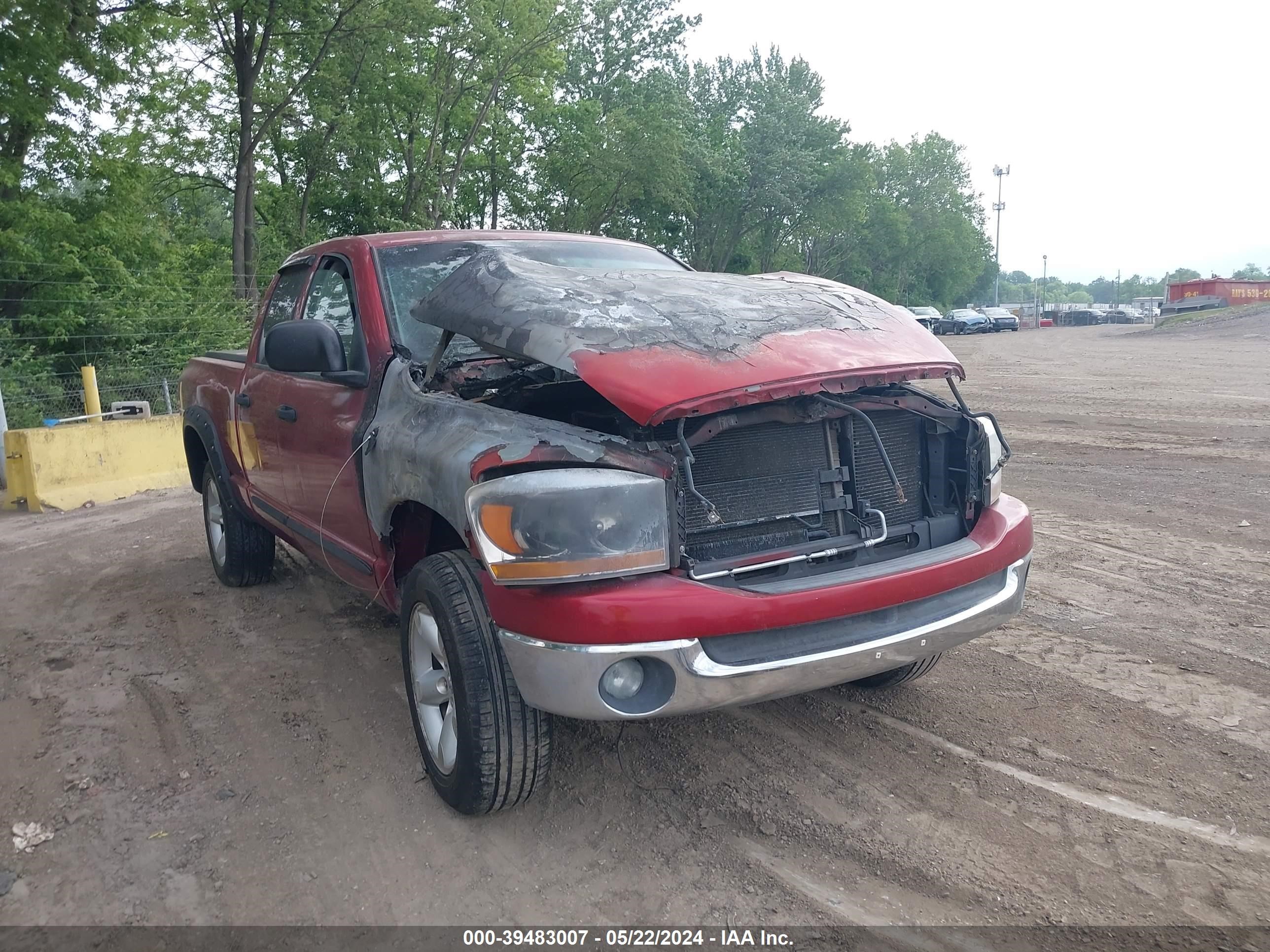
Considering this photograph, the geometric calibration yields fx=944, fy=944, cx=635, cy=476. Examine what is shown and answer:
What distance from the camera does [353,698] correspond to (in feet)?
13.2

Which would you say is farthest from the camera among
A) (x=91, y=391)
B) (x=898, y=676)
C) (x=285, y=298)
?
(x=91, y=391)

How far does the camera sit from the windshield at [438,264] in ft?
12.4

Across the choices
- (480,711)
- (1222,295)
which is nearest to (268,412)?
(480,711)

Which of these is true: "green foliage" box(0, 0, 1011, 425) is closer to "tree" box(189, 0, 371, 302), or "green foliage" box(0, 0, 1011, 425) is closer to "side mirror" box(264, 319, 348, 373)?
"tree" box(189, 0, 371, 302)

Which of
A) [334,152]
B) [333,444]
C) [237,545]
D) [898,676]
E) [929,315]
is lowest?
[898,676]

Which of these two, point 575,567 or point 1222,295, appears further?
point 1222,295

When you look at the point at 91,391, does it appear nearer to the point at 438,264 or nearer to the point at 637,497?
the point at 438,264

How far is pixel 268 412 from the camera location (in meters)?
4.54

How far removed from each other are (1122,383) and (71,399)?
1614 cm

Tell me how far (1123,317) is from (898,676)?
69.7 metres

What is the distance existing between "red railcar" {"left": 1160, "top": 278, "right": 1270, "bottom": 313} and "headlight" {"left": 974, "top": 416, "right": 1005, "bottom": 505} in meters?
46.6

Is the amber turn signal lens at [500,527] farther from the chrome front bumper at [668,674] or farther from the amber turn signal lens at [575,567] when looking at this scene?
the chrome front bumper at [668,674]

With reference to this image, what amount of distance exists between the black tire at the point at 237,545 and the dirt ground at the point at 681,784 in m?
0.25

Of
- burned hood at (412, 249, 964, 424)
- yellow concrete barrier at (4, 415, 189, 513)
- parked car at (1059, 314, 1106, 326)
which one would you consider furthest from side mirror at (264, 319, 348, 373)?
parked car at (1059, 314, 1106, 326)
